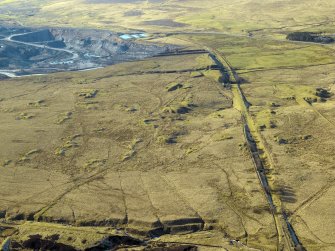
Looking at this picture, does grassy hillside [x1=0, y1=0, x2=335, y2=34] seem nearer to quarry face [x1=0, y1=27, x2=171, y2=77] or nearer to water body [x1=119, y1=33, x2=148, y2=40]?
water body [x1=119, y1=33, x2=148, y2=40]

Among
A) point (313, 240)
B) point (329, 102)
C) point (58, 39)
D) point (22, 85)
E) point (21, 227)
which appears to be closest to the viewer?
point (313, 240)

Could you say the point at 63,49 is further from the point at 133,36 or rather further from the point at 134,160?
the point at 134,160

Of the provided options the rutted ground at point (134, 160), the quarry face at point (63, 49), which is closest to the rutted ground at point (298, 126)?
the rutted ground at point (134, 160)

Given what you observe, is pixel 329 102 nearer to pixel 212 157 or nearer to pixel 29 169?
pixel 212 157

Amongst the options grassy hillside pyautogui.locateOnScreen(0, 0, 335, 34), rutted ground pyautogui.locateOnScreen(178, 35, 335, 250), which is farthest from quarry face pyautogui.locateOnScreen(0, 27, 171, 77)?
rutted ground pyautogui.locateOnScreen(178, 35, 335, 250)

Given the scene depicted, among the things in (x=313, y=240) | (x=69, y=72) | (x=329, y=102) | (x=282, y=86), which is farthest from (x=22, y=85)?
(x=313, y=240)

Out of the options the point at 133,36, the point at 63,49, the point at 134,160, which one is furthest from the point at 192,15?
the point at 134,160
